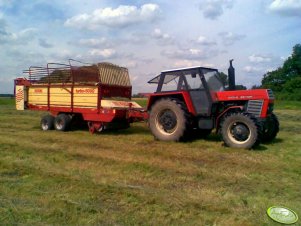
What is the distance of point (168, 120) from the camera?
9727 mm

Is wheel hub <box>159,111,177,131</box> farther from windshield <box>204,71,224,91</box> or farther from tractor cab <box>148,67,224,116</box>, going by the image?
windshield <box>204,71,224,91</box>

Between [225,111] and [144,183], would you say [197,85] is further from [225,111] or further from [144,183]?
[144,183]

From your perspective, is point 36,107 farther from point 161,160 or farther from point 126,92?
point 161,160

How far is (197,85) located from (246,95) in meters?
1.27

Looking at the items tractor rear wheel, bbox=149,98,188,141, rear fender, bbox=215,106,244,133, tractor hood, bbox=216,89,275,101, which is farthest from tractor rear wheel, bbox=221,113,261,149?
tractor rear wheel, bbox=149,98,188,141

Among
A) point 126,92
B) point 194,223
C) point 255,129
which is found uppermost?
point 126,92

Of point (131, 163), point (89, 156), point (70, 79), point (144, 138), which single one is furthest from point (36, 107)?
point (131, 163)

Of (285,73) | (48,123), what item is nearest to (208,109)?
(48,123)

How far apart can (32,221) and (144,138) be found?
6.51 metres

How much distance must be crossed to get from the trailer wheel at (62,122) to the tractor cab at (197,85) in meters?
3.72

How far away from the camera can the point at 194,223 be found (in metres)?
3.93

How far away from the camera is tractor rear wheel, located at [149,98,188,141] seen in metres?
9.35

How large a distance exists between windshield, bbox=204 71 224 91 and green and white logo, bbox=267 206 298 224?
528 centimetres

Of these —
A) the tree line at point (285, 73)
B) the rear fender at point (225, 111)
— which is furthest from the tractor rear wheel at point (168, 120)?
the tree line at point (285, 73)
